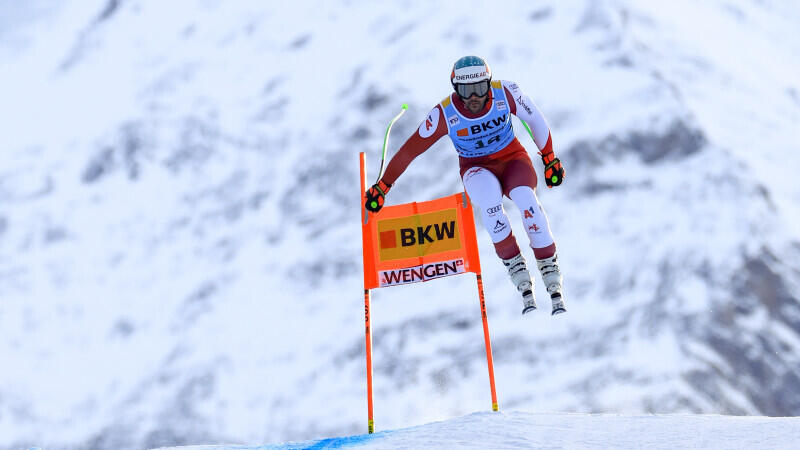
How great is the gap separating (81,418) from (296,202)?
1964 inches

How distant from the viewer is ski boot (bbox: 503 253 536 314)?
7.98 m

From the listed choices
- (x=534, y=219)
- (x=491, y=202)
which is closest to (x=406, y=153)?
(x=491, y=202)

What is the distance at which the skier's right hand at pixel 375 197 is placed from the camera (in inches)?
343

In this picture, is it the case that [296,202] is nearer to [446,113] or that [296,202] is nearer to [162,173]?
[162,173]

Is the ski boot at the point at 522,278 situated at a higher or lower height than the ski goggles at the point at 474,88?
lower

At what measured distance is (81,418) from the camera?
374 feet

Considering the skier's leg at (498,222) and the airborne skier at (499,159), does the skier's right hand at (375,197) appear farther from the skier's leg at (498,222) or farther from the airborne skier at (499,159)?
the skier's leg at (498,222)

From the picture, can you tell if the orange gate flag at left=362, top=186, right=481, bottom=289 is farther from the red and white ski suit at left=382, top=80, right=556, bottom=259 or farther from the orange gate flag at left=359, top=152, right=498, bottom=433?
the red and white ski suit at left=382, top=80, right=556, bottom=259

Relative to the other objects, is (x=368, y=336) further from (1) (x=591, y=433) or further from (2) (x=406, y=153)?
(1) (x=591, y=433)

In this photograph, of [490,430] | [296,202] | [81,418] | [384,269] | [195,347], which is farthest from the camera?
[296,202]

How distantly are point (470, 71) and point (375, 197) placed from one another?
1.63 meters

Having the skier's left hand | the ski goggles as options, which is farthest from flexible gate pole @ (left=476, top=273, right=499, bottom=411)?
the ski goggles

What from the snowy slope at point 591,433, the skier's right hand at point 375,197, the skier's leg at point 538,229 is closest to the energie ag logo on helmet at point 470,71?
the skier's leg at point 538,229

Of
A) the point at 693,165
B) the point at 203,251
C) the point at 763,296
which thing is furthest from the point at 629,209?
the point at 203,251
